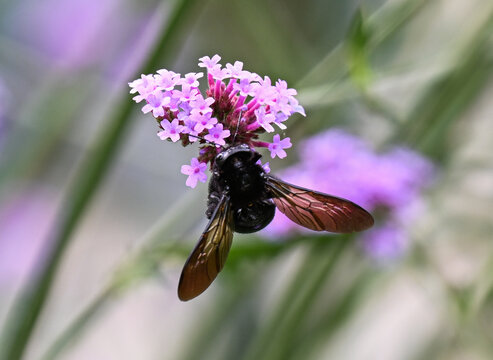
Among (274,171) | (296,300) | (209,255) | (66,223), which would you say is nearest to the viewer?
(209,255)

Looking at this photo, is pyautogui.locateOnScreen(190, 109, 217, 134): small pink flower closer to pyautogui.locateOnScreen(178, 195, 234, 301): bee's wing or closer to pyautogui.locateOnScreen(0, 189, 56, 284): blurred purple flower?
pyautogui.locateOnScreen(178, 195, 234, 301): bee's wing

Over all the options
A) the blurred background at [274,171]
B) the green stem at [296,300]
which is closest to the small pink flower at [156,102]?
the blurred background at [274,171]

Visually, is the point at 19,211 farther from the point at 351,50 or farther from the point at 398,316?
the point at 351,50

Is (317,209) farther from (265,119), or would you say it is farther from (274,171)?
(274,171)

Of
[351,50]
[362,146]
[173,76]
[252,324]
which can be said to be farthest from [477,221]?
[173,76]

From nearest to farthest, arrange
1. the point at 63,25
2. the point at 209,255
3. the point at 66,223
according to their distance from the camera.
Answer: the point at 209,255 < the point at 66,223 < the point at 63,25

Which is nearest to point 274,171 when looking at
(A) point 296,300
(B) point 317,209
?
(A) point 296,300

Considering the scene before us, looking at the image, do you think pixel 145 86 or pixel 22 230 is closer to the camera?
pixel 145 86

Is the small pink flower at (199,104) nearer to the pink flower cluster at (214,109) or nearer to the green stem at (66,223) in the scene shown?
the pink flower cluster at (214,109)
